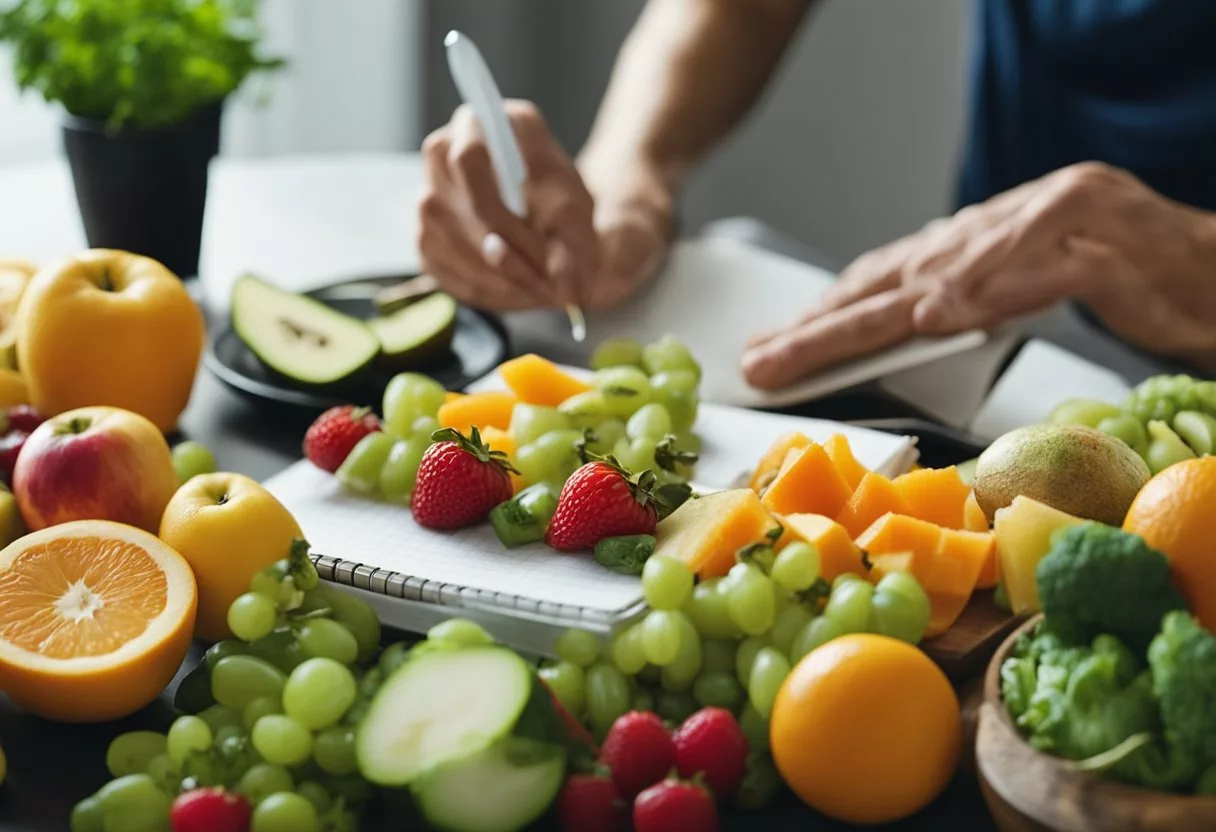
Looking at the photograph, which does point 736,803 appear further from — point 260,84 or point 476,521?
point 260,84

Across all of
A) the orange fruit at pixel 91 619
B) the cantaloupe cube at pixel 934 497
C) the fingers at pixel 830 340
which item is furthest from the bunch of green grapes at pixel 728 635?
the fingers at pixel 830 340

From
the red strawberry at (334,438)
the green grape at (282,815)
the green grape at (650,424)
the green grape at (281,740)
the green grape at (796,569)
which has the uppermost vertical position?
the green grape at (796,569)

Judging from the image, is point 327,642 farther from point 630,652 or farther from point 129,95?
point 129,95

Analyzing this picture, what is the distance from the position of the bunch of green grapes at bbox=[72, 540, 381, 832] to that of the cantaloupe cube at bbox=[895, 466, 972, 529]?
0.35m

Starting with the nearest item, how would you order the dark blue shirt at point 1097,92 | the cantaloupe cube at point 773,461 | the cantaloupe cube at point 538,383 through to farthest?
the cantaloupe cube at point 773,461 < the cantaloupe cube at point 538,383 < the dark blue shirt at point 1097,92

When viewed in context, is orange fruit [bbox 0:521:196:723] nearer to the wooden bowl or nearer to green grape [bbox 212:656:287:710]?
green grape [bbox 212:656:287:710]

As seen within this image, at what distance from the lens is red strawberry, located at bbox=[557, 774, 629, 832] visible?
2.15 feet

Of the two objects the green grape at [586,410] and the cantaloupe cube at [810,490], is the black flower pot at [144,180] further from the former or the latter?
the cantaloupe cube at [810,490]

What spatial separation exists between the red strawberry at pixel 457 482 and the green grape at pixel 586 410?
0.12 m

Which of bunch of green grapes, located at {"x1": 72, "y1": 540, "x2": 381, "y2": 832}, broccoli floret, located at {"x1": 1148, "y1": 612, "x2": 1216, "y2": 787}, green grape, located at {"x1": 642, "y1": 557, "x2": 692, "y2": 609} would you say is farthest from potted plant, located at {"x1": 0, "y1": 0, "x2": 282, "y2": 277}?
broccoli floret, located at {"x1": 1148, "y1": 612, "x2": 1216, "y2": 787}

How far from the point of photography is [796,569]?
2.42 ft

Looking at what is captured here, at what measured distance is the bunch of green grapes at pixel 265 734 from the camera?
2.16ft

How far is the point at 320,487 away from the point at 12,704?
0.26m

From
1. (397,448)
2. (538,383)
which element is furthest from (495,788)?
(538,383)
